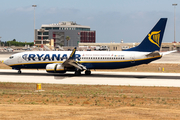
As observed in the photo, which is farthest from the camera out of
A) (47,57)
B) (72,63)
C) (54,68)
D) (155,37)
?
(47,57)

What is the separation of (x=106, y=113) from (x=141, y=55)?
24614 mm

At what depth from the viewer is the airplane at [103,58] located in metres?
42.2

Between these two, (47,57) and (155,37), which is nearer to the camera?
(155,37)

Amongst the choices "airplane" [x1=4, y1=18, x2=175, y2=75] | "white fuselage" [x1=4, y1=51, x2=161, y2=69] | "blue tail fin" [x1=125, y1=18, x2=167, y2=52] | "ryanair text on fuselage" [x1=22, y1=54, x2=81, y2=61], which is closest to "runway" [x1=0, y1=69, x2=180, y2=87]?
"airplane" [x1=4, y1=18, x2=175, y2=75]

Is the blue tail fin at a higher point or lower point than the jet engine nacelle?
higher

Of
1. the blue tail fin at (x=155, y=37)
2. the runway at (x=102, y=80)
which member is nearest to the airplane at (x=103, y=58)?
the blue tail fin at (x=155, y=37)

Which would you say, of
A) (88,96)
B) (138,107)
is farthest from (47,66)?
(138,107)

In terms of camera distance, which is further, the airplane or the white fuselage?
the white fuselage

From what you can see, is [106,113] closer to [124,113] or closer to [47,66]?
[124,113]

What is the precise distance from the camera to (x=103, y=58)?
1715 inches

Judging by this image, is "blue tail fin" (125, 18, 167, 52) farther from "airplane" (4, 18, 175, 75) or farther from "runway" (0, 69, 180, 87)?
"runway" (0, 69, 180, 87)

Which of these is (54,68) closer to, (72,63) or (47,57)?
(72,63)

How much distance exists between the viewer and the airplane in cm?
4222

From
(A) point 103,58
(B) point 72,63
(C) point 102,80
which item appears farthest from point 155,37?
(B) point 72,63
